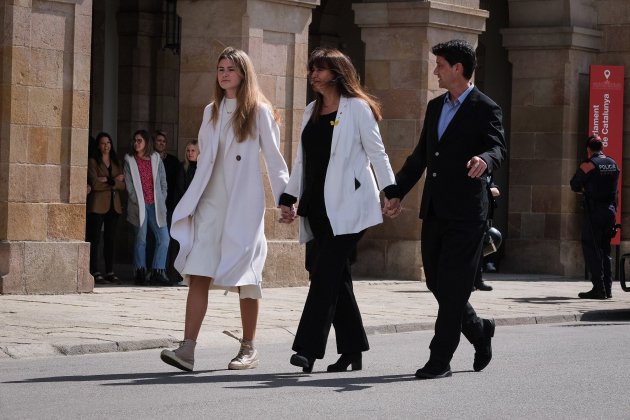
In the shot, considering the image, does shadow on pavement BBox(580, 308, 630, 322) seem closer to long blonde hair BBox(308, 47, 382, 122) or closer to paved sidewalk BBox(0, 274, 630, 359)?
paved sidewalk BBox(0, 274, 630, 359)

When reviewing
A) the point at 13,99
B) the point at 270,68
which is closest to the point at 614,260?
the point at 270,68

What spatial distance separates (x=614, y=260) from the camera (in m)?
23.2

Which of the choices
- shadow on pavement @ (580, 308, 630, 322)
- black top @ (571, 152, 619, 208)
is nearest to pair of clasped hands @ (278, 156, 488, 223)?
shadow on pavement @ (580, 308, 630, 322)

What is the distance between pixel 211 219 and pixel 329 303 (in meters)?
0.85

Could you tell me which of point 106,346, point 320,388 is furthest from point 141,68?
point 320,388

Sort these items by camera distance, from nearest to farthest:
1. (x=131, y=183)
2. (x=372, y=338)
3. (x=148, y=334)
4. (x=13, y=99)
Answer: (x=148, y=334) → (x=372, y=338) → (x=13, y=99) → (x=131, y=183)

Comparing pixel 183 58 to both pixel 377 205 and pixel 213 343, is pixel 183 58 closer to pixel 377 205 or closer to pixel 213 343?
pixel 213 343

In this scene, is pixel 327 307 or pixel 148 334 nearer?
pixel 327 307

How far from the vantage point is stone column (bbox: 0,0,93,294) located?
49.3 feet

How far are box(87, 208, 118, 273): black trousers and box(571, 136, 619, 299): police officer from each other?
4963mm

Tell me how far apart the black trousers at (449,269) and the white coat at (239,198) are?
95 cm

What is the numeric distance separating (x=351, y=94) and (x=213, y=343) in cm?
266

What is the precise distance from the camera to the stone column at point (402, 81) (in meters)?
20.0

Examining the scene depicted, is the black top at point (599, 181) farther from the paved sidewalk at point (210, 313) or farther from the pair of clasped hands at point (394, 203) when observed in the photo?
the pair of clasped hands at point (394, 203)
